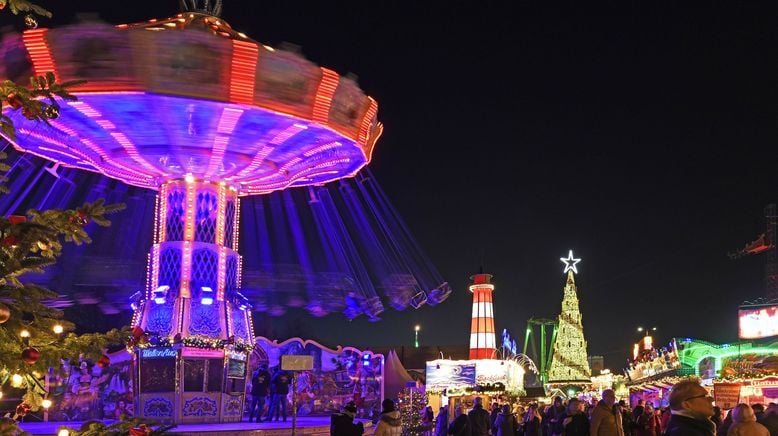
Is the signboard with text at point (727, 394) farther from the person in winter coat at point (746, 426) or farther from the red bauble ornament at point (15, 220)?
the red bauble ornament at point (15, 220)

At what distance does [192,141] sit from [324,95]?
3.88 m

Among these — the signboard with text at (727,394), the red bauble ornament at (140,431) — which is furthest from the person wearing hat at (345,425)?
the signboard with text at (727,394)

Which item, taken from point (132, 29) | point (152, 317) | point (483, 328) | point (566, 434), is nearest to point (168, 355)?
point (152, 317)

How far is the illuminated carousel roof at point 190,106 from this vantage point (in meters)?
16.8

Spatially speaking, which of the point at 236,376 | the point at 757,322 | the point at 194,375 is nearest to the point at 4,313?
the point at 194,375

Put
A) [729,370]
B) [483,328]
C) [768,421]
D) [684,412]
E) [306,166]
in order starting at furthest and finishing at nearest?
[483,328] < [729,370] < [306,166] < [768,421] < [684,412]

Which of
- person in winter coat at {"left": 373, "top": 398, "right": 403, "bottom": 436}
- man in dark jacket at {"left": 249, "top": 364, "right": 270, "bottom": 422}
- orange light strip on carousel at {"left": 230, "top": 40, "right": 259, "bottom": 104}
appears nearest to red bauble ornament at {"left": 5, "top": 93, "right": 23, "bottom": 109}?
person in winter coat at {"left": 373, "top": 398, "right": 403, "bottom": 436}

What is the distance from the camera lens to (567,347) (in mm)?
54469

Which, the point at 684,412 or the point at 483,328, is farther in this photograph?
the point at 483,328

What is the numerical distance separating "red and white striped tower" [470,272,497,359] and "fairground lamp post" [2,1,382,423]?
26.2 m

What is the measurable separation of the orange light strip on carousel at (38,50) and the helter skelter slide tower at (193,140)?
0.02 m

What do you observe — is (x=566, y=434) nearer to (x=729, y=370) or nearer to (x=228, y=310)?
(x=228, y=310)

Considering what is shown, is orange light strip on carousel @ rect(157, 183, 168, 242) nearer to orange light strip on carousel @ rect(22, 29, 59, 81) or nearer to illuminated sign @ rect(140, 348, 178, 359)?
illuminated sign @ rect(140, 348, 178, 359)

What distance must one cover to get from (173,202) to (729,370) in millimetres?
20045
